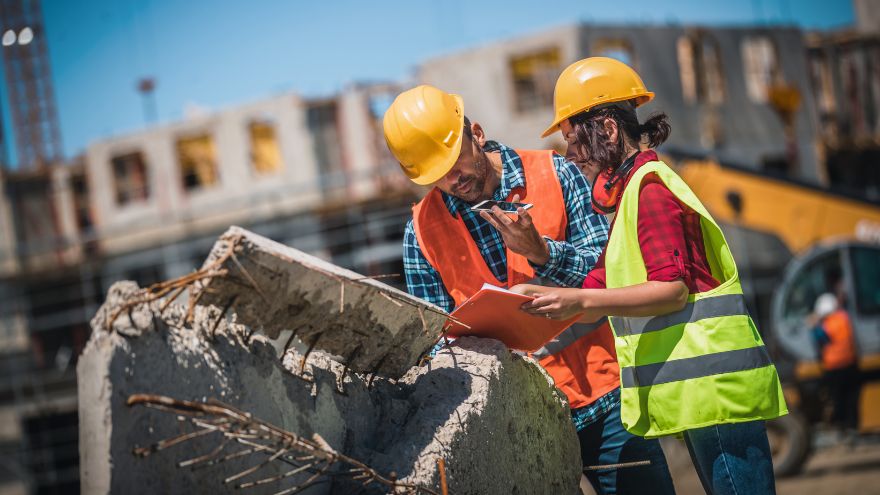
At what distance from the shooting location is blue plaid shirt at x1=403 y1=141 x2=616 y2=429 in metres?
3.37

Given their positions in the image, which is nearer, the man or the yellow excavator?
the man

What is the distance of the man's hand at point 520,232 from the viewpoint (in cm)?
297

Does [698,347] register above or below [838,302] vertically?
above

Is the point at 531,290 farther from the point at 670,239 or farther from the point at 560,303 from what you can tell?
the point at 670,239

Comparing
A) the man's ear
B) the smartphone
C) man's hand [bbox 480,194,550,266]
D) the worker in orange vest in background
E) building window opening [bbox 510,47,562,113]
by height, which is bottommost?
the worker in orange vest in background

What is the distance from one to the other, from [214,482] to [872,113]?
35.3 meters

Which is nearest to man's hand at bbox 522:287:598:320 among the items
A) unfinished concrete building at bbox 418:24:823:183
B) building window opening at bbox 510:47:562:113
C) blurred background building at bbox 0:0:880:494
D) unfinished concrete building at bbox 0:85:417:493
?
blurred background building at bbox 0:0:880:494

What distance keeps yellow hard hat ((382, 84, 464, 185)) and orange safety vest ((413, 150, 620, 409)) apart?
6.0 inches

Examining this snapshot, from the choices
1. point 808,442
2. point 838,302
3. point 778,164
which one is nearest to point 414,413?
point 808,442

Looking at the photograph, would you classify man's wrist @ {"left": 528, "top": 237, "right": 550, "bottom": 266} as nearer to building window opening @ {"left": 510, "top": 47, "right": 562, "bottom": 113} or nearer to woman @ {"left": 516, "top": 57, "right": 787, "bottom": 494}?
woman @ {"left": 516, "top": 57, "right": 787, "bottom": 494}

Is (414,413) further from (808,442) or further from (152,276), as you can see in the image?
(152,276)

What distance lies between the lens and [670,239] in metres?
2.81

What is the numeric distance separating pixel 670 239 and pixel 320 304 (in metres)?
0.94

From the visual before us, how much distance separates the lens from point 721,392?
2.79m
